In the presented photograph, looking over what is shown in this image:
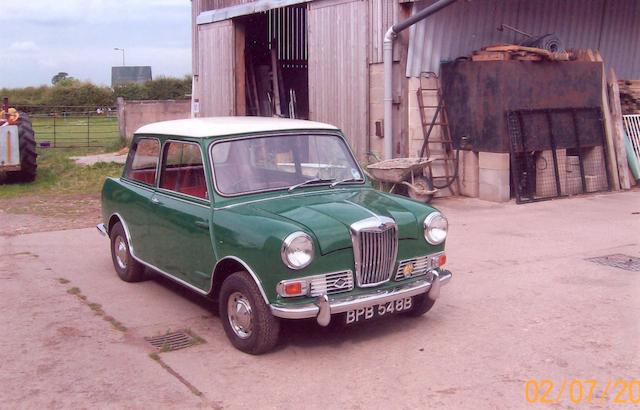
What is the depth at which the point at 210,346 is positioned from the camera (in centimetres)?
550

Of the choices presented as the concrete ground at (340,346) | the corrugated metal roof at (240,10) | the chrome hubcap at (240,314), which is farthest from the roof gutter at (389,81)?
the chrome hubcap at (240,314)

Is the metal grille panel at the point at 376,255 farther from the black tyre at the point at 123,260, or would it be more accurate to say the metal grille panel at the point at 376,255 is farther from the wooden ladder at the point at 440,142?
the wooden ladder at the point at 440,142

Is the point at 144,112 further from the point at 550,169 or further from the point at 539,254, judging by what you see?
the point at 539,254

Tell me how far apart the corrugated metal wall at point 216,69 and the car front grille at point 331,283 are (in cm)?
1254

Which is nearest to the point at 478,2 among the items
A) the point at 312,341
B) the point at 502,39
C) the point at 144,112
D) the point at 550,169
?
the point at 502,39

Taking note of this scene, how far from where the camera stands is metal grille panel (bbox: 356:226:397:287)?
521 cm

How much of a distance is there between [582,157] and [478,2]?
3.35 m

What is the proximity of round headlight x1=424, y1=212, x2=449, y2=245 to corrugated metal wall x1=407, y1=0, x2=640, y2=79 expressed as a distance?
7198 mm

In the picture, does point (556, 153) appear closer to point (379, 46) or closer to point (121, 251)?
point (379, 46)

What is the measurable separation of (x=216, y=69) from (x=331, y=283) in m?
13.5

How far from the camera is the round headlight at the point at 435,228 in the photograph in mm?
5645

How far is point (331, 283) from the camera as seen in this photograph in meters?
5.12
